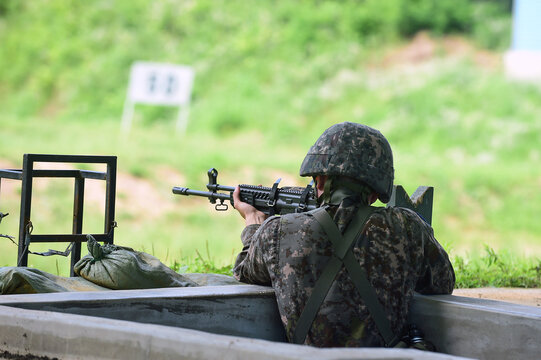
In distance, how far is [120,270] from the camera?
3.76 meters

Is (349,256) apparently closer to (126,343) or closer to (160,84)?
(126,343)

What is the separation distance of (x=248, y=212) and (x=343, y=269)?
3.92 ft

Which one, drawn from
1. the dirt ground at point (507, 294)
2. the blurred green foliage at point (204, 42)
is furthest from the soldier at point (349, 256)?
the blurred green foliage at point (204, 42)

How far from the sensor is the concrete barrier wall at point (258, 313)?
2.68 metres

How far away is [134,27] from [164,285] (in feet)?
66.3

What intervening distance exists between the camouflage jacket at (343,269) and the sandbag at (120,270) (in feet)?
3.28

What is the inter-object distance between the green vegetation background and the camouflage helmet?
499 inches

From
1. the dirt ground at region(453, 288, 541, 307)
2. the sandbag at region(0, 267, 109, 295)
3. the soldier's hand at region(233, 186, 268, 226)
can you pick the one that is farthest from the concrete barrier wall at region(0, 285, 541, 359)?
the dirt ground at region(453, 288, 541, 307)

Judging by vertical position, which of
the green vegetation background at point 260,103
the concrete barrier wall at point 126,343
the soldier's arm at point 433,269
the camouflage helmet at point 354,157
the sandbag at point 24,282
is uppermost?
the green vegetation background at point 260,103

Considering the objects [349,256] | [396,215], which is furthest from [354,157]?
[349,256]

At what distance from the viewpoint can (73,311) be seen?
2.70 metres

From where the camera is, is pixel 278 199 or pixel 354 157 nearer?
pixel 354 157

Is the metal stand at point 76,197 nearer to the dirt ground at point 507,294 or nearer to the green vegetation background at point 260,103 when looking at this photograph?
the dirt ground at point 507,294

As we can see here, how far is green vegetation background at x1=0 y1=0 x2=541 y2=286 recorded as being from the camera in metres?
18.0
